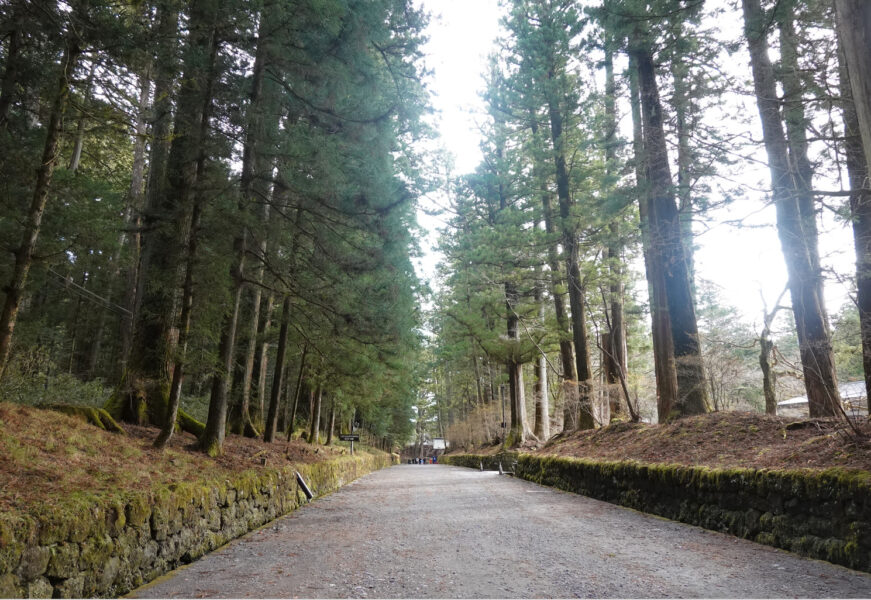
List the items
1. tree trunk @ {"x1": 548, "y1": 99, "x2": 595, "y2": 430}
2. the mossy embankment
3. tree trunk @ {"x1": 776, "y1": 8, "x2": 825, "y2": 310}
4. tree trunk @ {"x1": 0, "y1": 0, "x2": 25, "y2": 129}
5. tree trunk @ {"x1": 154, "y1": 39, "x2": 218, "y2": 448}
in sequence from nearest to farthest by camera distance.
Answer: the mossy embankment
tree trunk @ {"x1": 0, "y1": 0, "x2": 25, "y2": 129}
tree trunk @ {"x1": 776, "y1": 8, "x2": 825, "y2": 310}
tree trunk @ {"x1": 154, "y1": 39, "x2": 218, "y2": 448}
tree trunk @ {"x1": 548, "y1": 99, "x2": 595, "y2": 430}

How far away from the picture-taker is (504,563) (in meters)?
4.53

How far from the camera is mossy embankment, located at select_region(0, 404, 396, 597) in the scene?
10.1 feet

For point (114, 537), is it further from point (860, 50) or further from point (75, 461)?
point (860, 50)

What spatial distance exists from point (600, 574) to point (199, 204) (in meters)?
6.98

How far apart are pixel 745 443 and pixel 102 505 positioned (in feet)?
24.2

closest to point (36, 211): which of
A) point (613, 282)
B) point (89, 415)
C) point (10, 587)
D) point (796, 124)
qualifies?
point (89, 415)

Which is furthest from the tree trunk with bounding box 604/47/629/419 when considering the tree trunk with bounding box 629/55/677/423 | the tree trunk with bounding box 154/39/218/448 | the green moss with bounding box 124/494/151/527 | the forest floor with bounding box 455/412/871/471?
the green moss with bounding box 124/494/151/527

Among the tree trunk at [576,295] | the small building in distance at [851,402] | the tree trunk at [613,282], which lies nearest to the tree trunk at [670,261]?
the small building in distance at [851,402]

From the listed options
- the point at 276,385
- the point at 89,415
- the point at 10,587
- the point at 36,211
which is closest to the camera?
the point at 10,587

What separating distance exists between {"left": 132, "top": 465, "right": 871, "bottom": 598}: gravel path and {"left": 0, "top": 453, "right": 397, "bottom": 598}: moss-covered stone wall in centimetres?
21

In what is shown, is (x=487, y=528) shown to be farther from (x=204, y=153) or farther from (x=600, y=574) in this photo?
(x=204, y=153)

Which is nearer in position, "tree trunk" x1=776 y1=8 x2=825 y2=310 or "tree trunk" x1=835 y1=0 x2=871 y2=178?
"tree trunk" x1=835 y1=0 x2=871 y2=178

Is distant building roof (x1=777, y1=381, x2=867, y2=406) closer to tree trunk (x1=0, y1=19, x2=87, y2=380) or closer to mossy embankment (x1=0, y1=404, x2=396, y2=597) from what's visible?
mossy embankment (x1=0, y1=404, x2=396, y2=597)

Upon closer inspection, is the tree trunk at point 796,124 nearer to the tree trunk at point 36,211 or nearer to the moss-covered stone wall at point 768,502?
the moss-covered stone wall at point 768,502
